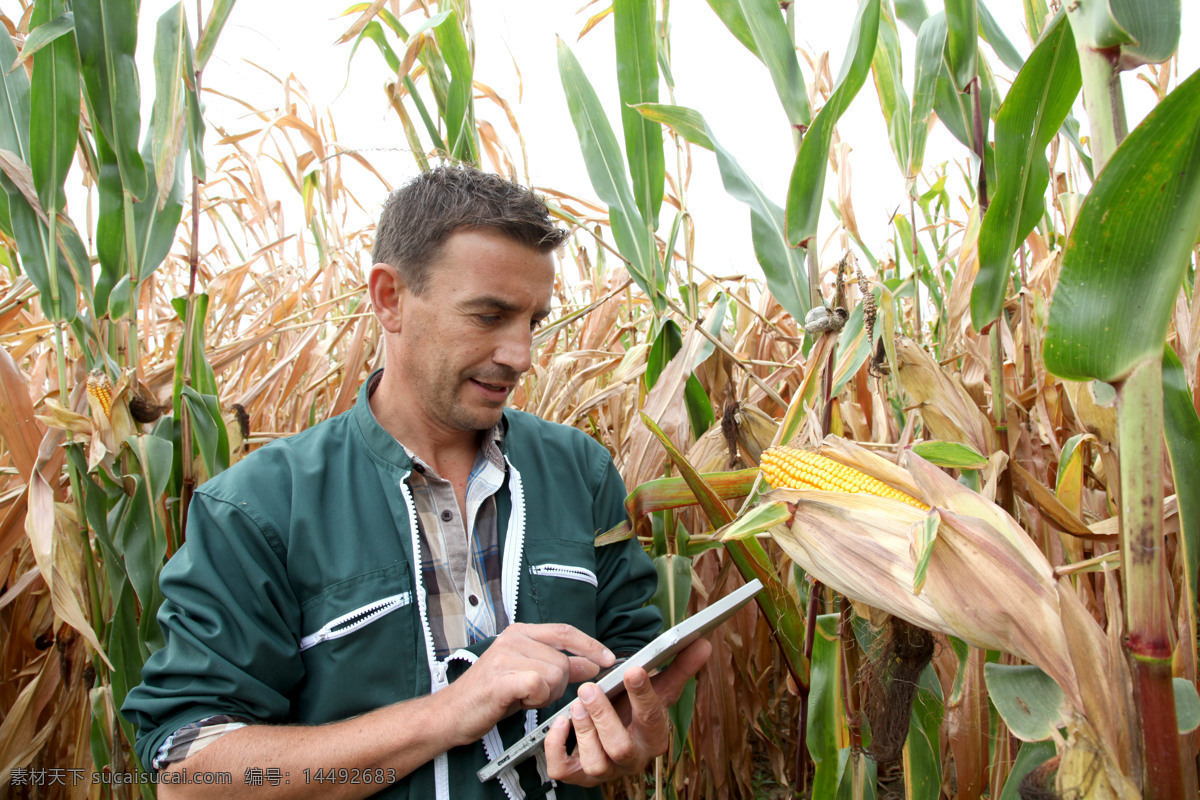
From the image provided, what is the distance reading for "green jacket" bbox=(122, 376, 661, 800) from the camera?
1198 mm

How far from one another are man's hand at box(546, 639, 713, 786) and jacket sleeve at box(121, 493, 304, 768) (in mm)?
505

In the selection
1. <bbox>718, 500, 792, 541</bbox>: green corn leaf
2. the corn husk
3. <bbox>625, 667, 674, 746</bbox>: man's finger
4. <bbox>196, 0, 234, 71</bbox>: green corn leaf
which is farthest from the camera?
<bbox>196, 0, 234, 71</bbox>: green corn leaf

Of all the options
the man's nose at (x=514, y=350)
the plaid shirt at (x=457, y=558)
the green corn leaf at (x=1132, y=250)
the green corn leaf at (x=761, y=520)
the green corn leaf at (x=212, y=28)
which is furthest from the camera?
the green corn leaf at (x=212, y=28)

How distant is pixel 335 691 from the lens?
1.29 meters

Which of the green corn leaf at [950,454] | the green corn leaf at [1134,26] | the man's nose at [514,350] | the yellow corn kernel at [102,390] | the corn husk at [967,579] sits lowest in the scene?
the corn husk at [967,579]

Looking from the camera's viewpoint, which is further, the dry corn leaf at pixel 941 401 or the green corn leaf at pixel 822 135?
the dry corn leaf at pixel 941 401

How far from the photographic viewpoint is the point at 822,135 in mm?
1173

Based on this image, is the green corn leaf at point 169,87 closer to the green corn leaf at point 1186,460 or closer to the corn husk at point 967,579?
the corn husk at point 967,579

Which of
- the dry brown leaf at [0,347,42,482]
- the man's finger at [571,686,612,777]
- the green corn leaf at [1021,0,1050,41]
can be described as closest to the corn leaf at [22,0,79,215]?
the dry brown leaf at [0,347,42,482]

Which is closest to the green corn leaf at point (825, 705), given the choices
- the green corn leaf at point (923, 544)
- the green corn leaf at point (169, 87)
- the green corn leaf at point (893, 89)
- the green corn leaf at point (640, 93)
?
the green corn leaf at point (923, 544)

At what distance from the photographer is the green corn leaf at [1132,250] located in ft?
1.93

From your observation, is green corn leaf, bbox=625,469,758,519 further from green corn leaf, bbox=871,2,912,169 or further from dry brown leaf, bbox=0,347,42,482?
dry brown leaf, bbox=0,347,42,482

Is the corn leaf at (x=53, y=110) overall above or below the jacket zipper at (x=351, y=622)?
above

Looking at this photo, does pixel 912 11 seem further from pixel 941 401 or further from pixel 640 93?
pixel 941 401
